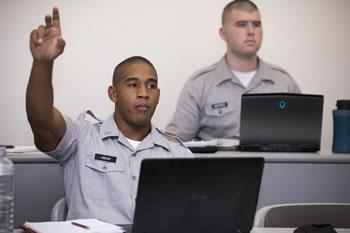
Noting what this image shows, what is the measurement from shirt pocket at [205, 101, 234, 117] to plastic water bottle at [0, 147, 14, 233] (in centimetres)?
238

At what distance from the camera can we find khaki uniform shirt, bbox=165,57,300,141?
12.4 ft

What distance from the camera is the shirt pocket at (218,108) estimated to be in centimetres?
380

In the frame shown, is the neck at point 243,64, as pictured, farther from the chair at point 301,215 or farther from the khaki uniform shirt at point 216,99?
the chair at point 301,215

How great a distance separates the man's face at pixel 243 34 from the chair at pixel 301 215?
7.46 ft

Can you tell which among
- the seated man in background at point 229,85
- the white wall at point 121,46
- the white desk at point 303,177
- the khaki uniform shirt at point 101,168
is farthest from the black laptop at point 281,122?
the white wall at point 121,46

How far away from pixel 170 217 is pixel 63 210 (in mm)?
742

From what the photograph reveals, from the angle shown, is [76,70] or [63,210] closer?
[63,210]

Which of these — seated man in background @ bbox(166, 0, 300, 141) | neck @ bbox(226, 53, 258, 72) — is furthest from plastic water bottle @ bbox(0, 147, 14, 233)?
neck @ bbox(226, 53, 258, 72)

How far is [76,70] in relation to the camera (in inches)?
173

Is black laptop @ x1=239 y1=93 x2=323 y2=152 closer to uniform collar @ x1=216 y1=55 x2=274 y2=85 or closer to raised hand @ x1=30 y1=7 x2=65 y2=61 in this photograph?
uniform collar @ x1=216 y1=55 x2=274 y2=85

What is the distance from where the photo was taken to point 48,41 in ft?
5.54

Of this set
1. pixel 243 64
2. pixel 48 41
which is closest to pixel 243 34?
pixel 243 64

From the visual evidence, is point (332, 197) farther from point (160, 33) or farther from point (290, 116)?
point (160, 33)

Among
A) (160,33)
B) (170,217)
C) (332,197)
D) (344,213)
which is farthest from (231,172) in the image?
(160,33)
